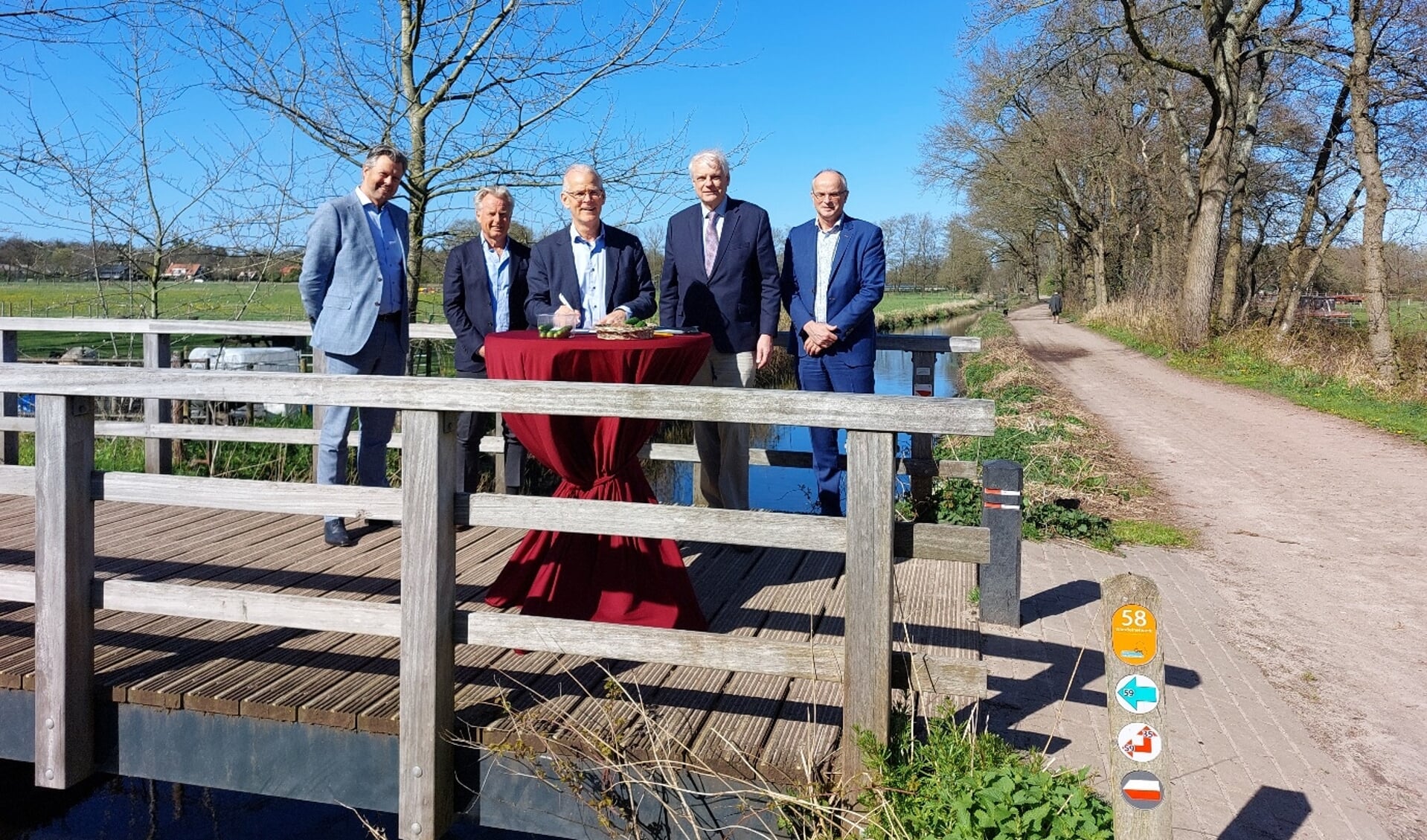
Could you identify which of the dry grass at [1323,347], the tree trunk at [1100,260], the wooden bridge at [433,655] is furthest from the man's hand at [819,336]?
the tree trunk at [1100,260]

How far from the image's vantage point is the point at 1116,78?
1194 inches

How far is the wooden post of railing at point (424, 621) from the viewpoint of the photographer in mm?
3201

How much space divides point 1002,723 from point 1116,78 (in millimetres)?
30577

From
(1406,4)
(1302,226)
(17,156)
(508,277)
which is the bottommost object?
(508,277)

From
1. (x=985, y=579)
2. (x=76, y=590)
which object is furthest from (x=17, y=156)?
→ (x=985, y=579)

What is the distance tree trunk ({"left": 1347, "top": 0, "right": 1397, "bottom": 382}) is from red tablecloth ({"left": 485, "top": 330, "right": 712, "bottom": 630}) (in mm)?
15828

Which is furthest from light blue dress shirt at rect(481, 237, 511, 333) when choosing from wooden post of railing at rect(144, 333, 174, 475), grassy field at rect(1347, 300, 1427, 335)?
grassy field at rect(1347, 300, 1427, 335)

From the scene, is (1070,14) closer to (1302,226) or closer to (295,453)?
(1302,226)

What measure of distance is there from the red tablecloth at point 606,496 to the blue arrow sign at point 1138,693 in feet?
5.97

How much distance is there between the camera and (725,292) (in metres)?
5.15

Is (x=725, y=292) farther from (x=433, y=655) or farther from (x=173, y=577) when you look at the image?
(x=173, y=577)

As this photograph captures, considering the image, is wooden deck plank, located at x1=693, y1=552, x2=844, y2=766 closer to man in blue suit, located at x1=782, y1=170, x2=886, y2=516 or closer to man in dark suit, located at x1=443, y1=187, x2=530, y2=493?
man in blue suit, located at x1=782, y1=170, x2=886, y2=516

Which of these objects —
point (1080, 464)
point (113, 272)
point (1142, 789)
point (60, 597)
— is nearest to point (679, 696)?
point (1142, 789)

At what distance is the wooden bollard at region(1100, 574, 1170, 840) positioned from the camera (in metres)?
2.54
